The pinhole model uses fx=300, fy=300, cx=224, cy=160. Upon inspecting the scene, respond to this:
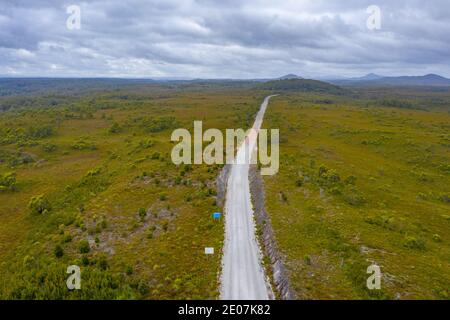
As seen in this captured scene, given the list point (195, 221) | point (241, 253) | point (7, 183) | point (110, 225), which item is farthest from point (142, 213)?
point (7, 183)

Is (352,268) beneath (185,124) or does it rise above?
beneath

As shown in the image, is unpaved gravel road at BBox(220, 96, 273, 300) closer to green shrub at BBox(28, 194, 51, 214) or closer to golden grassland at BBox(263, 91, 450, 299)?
golden grassland at BBox(263, 91, 450, 299)

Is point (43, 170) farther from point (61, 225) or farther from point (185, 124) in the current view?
point (185, 124)

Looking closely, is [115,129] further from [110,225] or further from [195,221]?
[195,221]

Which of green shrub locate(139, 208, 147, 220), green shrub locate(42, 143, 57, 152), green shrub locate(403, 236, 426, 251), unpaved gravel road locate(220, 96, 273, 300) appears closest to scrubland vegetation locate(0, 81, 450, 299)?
green shrub locate(403, 236, 426, 251)

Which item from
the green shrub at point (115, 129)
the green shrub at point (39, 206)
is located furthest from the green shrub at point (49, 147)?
the green shrub at point (39, 206)
